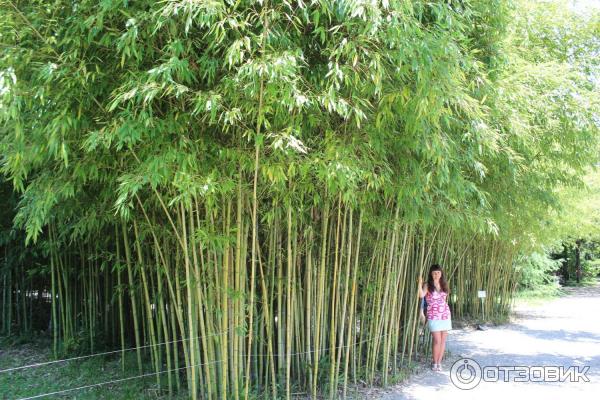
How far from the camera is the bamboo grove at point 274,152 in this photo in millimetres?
2201

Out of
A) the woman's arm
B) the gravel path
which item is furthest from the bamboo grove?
the gravel path

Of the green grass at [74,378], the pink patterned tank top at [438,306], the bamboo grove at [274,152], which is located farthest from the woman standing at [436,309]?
the green grass at [74,378]

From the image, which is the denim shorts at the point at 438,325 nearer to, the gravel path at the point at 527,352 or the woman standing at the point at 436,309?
the woman standing at the point at 436,309

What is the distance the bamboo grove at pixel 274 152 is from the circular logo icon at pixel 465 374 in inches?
16.2

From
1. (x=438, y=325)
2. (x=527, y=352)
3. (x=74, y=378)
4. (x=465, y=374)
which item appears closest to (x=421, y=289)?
(x=438, y=325)

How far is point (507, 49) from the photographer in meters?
3.97

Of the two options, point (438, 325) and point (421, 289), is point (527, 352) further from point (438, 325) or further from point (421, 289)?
point (421, 289)

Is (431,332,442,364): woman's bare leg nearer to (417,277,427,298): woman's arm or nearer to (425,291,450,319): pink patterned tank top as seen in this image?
(425,291,450,319): pink patterned tank top

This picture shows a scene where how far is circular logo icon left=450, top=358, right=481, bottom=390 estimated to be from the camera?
13.8ft

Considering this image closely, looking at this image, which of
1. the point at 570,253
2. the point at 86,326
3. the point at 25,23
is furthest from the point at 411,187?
the point at 570,253

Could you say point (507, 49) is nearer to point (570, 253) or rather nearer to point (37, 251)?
point (37, 251)

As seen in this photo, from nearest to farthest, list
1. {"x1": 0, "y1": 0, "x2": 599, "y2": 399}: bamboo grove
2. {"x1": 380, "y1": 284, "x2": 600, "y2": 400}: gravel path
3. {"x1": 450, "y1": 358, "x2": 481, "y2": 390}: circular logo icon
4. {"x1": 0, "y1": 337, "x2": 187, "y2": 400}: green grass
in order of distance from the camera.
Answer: {"x1": 0, "y1": 0, "x2": 599, "y2": 399}: bamboo grove, {"x1": 0, "y1": 337, "x2": 187, "y2": 400}: green grass, {"x1": 380, "y1": 284, "x2": 600, "y2": 400}: gravel path, {"x1": 450, "y1": 358, "x2": 481, "y2": 390}: circular logo icon

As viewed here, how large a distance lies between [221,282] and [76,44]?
153 centimetres

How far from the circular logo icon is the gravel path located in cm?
5
